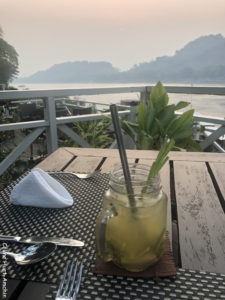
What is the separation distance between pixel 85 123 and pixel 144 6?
2.04 meters

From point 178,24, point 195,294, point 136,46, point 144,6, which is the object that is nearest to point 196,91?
point 144,6

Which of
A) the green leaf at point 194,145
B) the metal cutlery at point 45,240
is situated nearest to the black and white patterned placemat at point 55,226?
the metal cutlery at point 45,240

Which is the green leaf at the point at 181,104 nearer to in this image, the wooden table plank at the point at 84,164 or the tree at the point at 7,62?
the wooden table plank at the point at 84,164

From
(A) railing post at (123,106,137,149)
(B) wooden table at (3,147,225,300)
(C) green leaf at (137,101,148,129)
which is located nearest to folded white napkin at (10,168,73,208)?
(B) wooden table at (3,147,225,300)

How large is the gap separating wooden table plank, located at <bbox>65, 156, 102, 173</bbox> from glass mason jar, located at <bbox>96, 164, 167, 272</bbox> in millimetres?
591

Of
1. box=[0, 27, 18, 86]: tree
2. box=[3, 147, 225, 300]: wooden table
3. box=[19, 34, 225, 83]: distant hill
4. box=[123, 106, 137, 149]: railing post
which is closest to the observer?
box=[3, 147, 225, 300]: wooden table

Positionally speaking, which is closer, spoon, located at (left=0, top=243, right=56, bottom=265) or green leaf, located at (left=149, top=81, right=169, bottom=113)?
spoon, located at (left=0, top=243, right=56, bottom=265)

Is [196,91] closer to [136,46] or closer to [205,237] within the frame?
[205,237]

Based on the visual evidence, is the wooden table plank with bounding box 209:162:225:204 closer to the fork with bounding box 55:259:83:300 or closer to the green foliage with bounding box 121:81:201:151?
the fork with bounding box 55:259:83:300

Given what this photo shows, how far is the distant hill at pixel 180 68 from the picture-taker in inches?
193

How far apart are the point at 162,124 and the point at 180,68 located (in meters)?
4.39

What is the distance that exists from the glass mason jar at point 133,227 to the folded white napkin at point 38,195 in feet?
0.87

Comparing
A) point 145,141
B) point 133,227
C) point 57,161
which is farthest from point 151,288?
point 145,141

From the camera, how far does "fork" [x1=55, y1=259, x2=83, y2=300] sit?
1.22 ft
